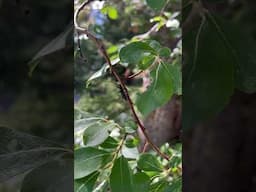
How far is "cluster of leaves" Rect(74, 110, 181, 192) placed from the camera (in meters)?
0.60

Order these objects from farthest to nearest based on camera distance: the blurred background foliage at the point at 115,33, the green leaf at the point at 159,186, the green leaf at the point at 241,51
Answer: the blurred background foliage at the point at 115,33
the green leaf at the point at 159,186
the green leaf at the point at 241,51

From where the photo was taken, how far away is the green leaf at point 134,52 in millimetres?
583

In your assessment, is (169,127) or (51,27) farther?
(169,127)

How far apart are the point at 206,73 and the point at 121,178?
210 mm

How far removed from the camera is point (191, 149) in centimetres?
56

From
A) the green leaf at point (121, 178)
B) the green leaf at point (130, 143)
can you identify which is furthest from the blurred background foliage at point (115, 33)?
the green leaf at point (121, 178)

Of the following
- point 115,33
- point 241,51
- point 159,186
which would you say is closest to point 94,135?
point 159,186

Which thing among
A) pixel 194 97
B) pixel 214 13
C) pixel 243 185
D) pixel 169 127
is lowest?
pixel 169 127

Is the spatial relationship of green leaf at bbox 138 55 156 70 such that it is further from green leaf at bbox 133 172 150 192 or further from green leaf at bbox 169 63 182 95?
green leaf at bbox 133 172 150 192

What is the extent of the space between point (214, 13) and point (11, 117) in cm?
32

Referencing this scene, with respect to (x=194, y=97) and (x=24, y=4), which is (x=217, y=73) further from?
(x=24, y=4)

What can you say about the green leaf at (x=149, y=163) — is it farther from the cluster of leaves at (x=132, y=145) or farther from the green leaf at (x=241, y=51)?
the green leaf at (x=241, y=51)

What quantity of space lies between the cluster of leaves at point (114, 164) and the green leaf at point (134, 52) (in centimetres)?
14

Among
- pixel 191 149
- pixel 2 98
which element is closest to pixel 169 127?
pixel 191 149
